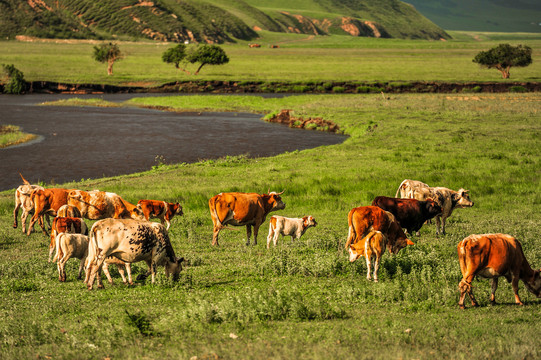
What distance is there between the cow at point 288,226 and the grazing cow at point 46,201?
6.85 m

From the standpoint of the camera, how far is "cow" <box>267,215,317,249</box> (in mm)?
17422

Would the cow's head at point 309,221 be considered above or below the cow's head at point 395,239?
below

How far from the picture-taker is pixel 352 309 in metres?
11.0

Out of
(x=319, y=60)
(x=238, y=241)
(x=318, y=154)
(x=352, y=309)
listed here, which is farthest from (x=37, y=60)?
(x=352, y=309)

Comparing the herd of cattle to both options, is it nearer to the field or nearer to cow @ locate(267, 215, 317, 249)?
cow @ locate(267, 215, 317, 249)

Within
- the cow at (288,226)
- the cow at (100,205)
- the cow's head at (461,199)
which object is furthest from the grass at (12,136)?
the cow's head at (461,199)

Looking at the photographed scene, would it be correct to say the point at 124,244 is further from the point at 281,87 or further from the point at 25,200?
the point at 281,87

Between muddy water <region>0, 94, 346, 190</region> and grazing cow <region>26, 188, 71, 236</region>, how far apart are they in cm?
1464

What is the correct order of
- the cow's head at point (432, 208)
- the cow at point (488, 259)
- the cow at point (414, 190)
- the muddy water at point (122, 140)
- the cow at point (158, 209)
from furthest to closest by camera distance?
1. the muddy water at point (122, 140)
2. the cow at point (414, 190)
3. the cow at point (158, 209)
4. the cow's head at point (432, 208)
5. the cow at point (488, 259)

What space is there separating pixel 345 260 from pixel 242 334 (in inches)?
200

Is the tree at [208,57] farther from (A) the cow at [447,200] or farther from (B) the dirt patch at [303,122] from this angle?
(A) the cow at [447,200]

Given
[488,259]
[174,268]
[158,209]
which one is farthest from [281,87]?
[488,259]

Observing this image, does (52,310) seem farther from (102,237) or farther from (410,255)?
(410,255)

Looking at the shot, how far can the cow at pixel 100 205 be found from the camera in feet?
59.8
